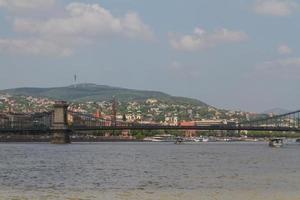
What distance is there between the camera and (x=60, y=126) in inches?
5281

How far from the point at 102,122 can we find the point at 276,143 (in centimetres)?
3920

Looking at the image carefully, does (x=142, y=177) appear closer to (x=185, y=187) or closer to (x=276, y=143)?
(x=185, y=187)

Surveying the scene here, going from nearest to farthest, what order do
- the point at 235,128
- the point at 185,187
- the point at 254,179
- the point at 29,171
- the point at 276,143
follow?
the point at 185,187
the point at 254,179
the point at 29,171
the point at 235,128
the point at 276,143

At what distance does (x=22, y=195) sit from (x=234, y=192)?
31.9 feet

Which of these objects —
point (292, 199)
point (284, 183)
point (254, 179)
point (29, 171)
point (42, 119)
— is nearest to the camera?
point (292, 199)

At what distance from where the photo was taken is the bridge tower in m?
134

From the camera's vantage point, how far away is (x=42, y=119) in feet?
482

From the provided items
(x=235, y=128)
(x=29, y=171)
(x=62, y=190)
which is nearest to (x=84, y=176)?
(x=29, y=171)

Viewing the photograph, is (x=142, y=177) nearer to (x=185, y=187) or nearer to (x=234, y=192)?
(x=185, y=187)

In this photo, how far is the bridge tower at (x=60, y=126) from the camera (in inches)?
5256

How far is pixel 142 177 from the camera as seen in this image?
41.7 m

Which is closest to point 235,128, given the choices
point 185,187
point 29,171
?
point 29,171

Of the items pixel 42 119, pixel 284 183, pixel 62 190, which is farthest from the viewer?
pixel 42 119

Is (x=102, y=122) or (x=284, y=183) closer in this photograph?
(x=284, y=183)
